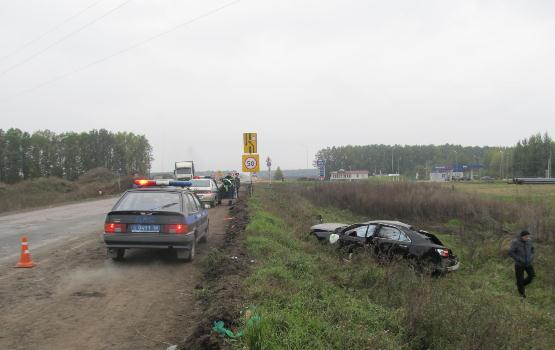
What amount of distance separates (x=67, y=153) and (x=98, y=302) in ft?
335

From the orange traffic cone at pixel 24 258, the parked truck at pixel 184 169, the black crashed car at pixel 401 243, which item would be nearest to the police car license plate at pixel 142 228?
the orange traffic cone at pixel 24 258

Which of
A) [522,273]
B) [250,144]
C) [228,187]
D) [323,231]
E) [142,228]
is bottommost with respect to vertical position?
[522,273]

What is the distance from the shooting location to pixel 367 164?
15925 centimetres

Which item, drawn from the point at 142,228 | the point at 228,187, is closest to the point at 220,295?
the point at 142,228

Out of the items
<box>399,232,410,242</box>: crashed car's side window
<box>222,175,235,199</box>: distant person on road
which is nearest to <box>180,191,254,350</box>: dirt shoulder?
<box>399,232,410,242</box>: crashed car's side window

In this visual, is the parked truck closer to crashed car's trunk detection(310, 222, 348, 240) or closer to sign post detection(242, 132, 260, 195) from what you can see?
sign post detection(242, 132, 260, 195)

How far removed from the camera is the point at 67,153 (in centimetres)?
9838

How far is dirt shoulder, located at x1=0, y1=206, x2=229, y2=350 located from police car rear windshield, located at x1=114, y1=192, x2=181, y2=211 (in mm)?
1109

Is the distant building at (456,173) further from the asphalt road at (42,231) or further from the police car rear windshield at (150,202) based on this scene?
the police car rear windshield at (150,202)

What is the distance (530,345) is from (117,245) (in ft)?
23.6

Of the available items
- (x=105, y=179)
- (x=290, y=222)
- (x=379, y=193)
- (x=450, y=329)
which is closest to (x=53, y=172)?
(x=105, y=179)

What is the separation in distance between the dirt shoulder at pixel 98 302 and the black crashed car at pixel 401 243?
5575 millimetres

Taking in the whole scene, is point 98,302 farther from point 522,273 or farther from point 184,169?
point 184,169

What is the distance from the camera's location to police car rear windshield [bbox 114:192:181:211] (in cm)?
888
